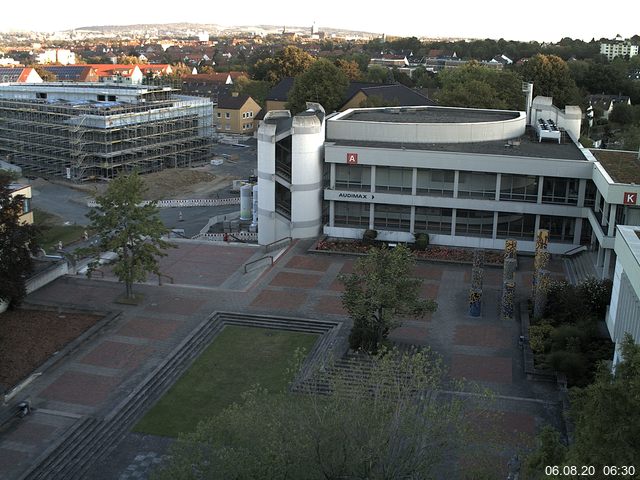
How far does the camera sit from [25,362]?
90.2 ft

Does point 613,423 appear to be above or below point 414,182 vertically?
above

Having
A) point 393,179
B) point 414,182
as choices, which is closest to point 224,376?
point 414,182

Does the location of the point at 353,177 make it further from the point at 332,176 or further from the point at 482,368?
the point at 482,368

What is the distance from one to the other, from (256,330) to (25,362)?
924 cm

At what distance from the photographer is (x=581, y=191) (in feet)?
132

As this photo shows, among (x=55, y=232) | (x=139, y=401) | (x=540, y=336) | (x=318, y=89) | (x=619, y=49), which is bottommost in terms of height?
(x=55, y=232)

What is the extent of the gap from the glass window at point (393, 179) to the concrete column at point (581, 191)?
9401 mm

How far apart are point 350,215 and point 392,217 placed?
101 inches

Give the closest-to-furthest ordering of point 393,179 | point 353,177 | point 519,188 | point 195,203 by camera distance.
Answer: point 519,188 < point 393,179 < point 353,177 < point 195,203

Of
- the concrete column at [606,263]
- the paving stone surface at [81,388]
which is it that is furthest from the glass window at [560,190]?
the paving stone surface at [81,388]

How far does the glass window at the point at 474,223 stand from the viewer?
42.4 m

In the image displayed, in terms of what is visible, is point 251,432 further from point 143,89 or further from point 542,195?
point 143,89

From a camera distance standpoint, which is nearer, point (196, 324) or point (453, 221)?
point (196, 324)

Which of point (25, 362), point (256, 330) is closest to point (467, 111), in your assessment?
point (256, 330)
